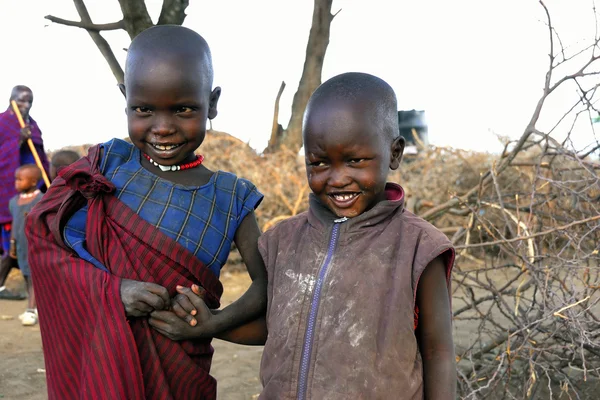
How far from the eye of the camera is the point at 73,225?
1710mm

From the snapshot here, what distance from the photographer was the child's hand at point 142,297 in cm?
157

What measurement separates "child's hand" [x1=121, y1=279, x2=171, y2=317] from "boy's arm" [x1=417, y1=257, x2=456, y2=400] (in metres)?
0.64

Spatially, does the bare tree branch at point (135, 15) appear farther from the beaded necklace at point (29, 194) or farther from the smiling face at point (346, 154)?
the smiling face at point (346, 154)

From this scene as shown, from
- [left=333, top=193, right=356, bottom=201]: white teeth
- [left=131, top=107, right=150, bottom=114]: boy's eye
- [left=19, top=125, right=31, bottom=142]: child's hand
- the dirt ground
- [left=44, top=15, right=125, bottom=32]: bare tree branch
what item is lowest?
the dirt ground

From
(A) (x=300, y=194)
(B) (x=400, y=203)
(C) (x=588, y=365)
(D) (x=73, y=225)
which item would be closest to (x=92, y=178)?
(D) (x=73, y=225)

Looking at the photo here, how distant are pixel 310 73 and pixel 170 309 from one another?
26.4 ft

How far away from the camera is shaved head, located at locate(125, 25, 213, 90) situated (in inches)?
65.7

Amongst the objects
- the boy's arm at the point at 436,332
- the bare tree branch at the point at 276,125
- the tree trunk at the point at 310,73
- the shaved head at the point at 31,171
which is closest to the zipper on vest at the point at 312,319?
the boy's arm at the point at 436,332

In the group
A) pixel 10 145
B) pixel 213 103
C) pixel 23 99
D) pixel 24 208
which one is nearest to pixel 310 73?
pixel 23 99

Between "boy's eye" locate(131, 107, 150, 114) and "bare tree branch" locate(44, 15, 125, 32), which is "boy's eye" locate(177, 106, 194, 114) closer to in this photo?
"boy's eye" locate(131, 107, 150, 114)

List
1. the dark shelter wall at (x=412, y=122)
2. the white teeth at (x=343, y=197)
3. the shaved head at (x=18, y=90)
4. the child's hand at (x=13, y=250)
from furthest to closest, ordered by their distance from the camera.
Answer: the dark shelter wall at (x=412, y=122) → the shaved head at (x=18, y=90) → the child's hand at (x=13, y=250) → the white teeth at (x=343, y=197)

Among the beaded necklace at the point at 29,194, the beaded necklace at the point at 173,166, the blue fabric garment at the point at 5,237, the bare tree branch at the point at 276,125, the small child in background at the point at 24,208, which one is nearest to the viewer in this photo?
the beaded necklace at the point at 173,166

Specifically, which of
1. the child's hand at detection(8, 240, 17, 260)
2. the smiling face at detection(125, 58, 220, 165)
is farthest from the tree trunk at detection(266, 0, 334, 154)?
the smiling face at detection(125, 58, 220, 165)

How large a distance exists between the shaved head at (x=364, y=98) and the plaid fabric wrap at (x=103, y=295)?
0.56 meters
